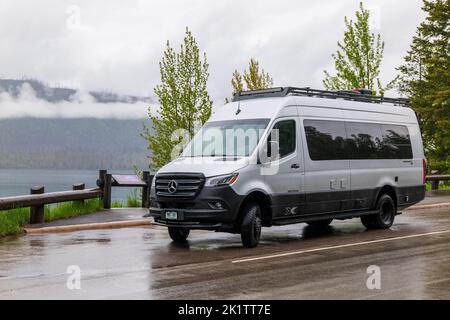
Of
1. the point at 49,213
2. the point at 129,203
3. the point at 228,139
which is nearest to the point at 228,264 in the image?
the point at 228,139

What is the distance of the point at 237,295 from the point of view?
827 cm

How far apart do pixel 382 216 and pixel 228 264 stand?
21.4 feet

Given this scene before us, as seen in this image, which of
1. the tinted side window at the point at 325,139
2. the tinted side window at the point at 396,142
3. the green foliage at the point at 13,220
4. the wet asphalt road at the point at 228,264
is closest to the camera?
the wet asphalt road at the point at 228,264

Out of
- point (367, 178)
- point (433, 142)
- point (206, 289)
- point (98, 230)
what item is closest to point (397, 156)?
point (367, 178)

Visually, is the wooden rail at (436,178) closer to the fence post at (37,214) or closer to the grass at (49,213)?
the grass at (49,213)

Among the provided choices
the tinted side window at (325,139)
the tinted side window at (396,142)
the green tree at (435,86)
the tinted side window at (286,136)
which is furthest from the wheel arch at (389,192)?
the green tree at (435,86)

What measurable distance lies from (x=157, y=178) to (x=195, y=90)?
26.4 meters

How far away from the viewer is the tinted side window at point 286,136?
44.4ft

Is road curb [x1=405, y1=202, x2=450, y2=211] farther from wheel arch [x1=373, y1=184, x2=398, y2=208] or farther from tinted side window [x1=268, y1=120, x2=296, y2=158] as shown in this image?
tinted side window [x1=268, y1=120, x2=296, y2=158]

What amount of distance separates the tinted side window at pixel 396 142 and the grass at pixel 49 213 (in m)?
8.15

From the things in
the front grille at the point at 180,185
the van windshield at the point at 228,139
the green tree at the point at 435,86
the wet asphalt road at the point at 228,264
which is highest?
the green tree at the point at 435,86

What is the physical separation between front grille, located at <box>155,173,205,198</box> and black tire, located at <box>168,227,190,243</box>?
114 centimetres

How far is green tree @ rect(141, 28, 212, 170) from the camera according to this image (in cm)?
3834
